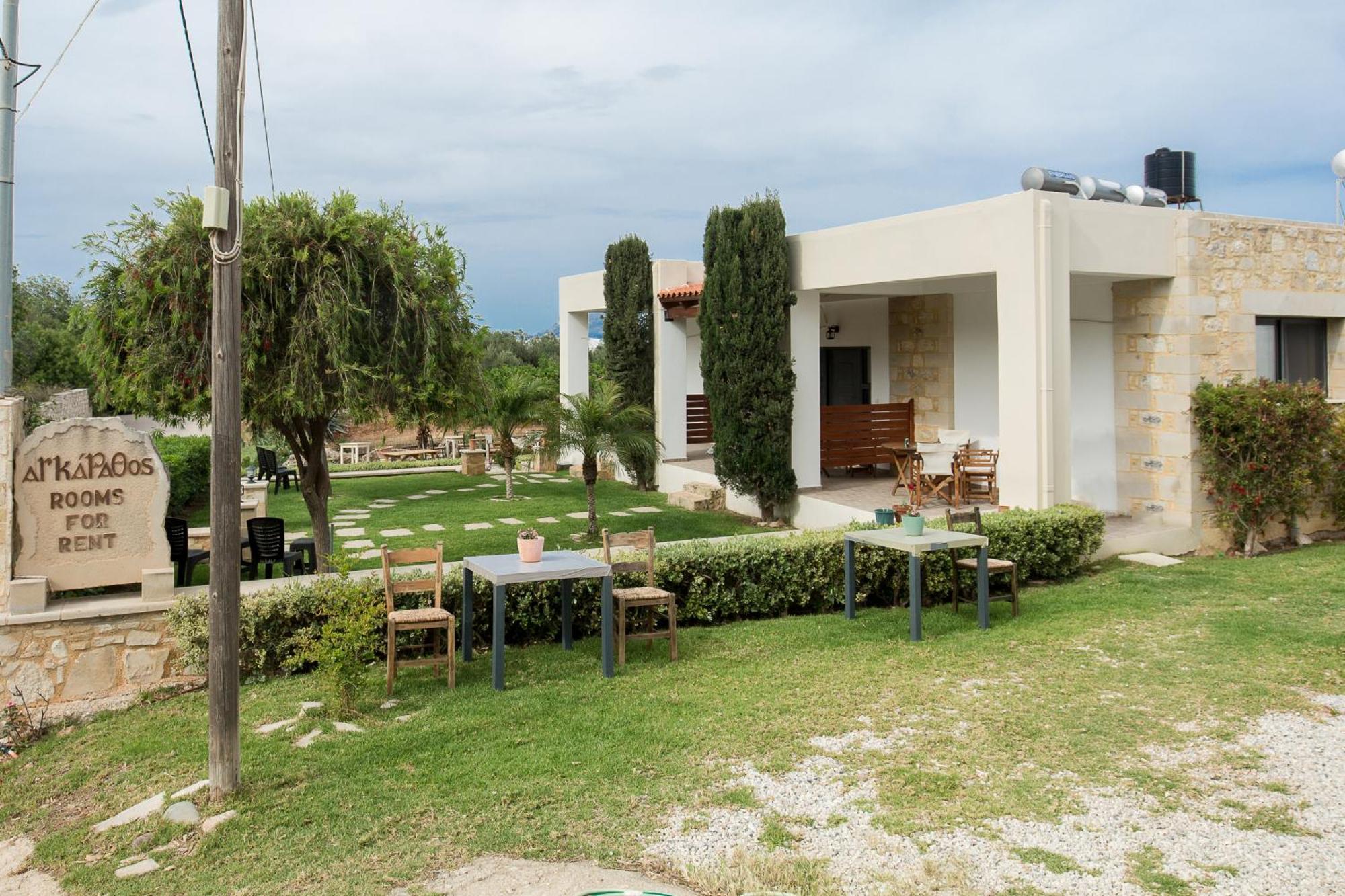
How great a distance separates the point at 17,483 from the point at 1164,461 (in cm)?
1106

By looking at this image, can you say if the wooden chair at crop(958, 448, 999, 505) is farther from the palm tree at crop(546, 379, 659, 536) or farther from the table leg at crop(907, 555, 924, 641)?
the table leg at crop(907, 555, 924, 641)

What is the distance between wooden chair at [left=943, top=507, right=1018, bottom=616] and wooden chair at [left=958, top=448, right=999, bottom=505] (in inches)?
143

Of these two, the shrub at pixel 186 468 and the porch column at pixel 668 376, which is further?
the porch column at pixel 668 376

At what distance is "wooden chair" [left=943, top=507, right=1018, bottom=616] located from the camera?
27.0ft

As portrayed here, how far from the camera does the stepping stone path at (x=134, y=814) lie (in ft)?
15.3

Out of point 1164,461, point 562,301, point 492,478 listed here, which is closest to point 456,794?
point 1164,461

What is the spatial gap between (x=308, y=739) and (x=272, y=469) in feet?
45.9

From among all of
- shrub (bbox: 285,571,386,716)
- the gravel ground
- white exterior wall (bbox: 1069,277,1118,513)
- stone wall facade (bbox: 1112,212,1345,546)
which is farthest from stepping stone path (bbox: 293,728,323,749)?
stone wall facade (bbox: 1112,212,1345,546)

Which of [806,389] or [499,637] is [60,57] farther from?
[806,389]

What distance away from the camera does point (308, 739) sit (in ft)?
18.1

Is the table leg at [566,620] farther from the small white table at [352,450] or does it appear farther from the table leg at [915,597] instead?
the small white table at [352,450]

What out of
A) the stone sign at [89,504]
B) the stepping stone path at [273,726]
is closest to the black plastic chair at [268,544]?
the stone sign at [89,504]

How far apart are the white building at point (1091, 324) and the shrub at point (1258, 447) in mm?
223

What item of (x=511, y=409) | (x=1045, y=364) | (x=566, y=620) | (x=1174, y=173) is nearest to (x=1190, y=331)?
(x=1045, y=364)
